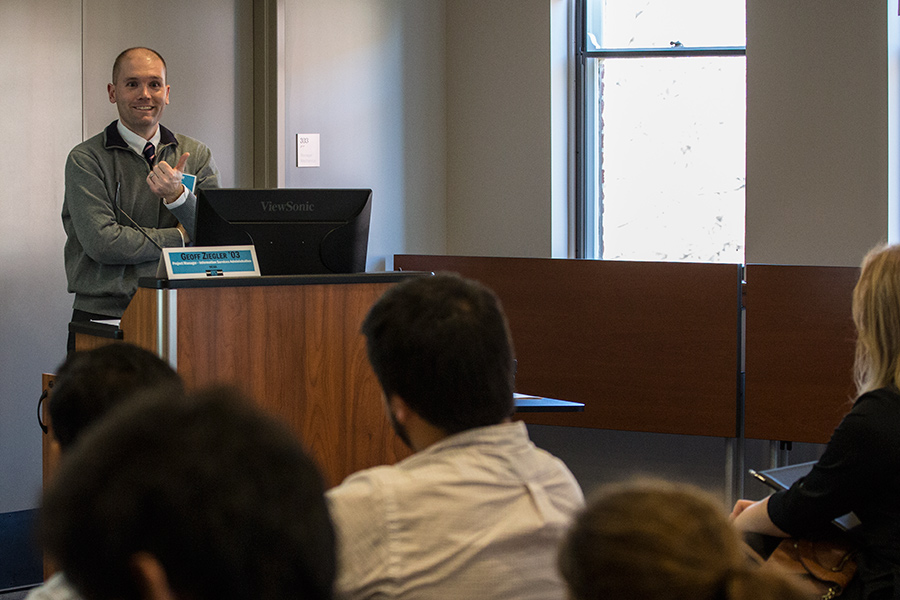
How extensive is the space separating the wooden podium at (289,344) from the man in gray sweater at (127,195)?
2.09 feet

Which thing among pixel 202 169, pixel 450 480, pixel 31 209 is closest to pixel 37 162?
pixel 31 209

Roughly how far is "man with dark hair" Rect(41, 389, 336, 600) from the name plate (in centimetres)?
161

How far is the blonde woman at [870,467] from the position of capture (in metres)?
1.77

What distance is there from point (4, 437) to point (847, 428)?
3093 millimetres

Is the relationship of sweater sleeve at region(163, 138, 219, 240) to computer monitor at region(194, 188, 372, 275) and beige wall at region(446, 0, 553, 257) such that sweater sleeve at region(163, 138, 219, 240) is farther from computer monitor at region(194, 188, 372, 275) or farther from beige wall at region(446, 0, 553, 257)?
beige wall at region(446, 0, 553, 257)

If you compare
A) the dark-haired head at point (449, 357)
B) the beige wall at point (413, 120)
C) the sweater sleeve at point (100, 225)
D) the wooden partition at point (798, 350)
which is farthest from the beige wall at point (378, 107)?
the dark-haired head at point (449, 357)

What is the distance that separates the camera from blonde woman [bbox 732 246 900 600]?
177 centimetres

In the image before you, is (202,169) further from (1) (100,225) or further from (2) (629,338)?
(2) (629,338)

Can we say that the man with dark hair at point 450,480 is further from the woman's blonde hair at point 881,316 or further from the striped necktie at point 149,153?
the striped necktie at point 149,153

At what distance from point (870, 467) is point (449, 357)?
896mm

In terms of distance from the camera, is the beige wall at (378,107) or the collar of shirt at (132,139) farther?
the beige wall at (378,107)

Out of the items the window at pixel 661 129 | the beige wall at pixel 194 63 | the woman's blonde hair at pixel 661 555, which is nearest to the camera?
the woman's blonde hair at pixel 661 555

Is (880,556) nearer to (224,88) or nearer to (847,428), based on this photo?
(847,428)

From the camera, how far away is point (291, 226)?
244 centimetres
